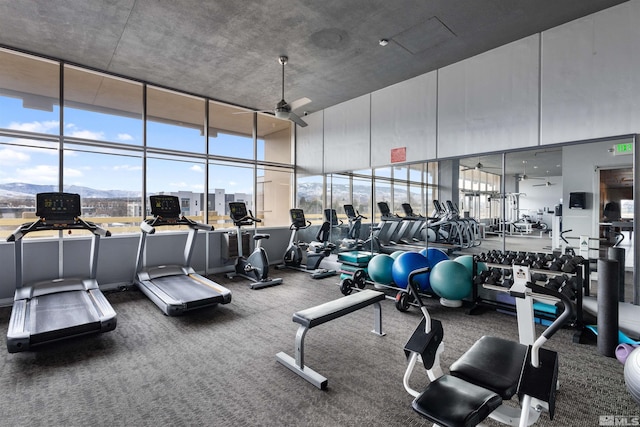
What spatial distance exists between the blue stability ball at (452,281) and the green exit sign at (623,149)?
7.41ft

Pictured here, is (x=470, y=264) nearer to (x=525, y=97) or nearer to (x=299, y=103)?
(x=525, y=97)

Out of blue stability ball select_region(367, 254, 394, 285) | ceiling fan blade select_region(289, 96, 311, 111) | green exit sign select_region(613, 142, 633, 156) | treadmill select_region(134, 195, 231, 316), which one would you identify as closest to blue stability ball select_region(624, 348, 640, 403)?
green exit sign select_region(613, 142, 633, 156)

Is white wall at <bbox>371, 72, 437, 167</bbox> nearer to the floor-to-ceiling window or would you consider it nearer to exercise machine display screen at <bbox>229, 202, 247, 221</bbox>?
the floor-to-ceiling window

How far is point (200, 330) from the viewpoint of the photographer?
3719 millimetres

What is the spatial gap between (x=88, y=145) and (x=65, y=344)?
11.7 feet

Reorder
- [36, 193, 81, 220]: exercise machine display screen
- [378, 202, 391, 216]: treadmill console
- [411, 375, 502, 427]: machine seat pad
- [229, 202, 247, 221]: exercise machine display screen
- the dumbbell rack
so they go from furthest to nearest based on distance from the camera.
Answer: [378, 202, 391, 216]: treadmill console → [229, 202, 247, 221]: exercise machine display screen → [36, 193, 81, 220]: exercise machine display screen → the dumbbell rack → [411, 375, 502, 427]: machine seat pad

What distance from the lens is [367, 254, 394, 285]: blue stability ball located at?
4902 millimetres

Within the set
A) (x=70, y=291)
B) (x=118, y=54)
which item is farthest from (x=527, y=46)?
(x=70, y=291)

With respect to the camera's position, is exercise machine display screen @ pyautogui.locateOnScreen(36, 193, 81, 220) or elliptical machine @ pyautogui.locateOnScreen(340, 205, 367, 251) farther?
elliptical machine @ pyautogui.locateOnScreen(340, 205, 367, 251)

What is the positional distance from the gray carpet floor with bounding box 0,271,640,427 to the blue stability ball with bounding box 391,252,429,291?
1.87ft

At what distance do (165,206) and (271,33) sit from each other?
3.14m

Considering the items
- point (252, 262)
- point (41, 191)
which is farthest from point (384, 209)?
point (41, 191)

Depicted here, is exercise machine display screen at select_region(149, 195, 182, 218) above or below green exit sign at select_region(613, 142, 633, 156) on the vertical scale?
below

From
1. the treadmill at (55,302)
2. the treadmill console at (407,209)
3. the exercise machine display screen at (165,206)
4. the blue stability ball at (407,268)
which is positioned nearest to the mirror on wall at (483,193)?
the treadmill console at (407,209)
